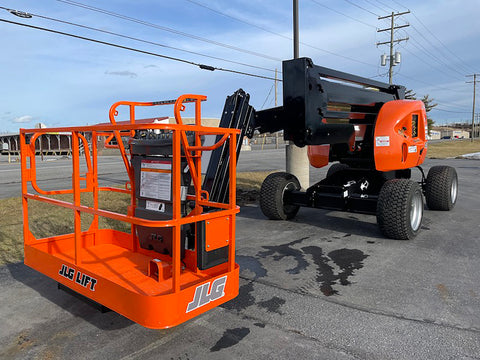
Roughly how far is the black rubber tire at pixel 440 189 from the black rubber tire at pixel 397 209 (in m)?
2.40

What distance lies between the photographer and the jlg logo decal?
3025 millimetres

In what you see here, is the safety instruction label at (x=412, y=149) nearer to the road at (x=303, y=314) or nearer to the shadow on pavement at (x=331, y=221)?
the shadow on pavement at (x=331, y=221)

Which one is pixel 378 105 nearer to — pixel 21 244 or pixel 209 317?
pixel 209 317

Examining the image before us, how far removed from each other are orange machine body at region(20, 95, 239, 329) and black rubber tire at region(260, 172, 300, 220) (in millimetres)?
3338

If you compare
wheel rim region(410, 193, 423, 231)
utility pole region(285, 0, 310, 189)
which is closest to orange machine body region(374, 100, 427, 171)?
wheel rim region(410, 193, 423, 231)

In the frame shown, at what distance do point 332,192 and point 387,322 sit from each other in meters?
3.74

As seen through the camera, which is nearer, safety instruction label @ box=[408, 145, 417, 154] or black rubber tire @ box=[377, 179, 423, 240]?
black rubber tire @ box=[377, 179, 423, 240]

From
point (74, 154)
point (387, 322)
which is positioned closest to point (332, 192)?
point (387, 322)

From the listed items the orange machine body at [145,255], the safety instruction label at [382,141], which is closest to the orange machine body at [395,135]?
the safety instruction label at [382,141]

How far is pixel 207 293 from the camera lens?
3.13m

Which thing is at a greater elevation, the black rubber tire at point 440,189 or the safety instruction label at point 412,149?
the safety instruction label at point 412,149

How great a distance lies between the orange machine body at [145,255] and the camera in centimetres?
285

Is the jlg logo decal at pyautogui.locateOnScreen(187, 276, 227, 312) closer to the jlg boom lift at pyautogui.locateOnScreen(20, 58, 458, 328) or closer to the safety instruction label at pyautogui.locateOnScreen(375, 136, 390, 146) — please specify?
the jlg boom lift at pyautogui.locateOnScreen(20, 58, 458, 328)

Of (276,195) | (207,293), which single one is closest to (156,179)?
(207,293)
